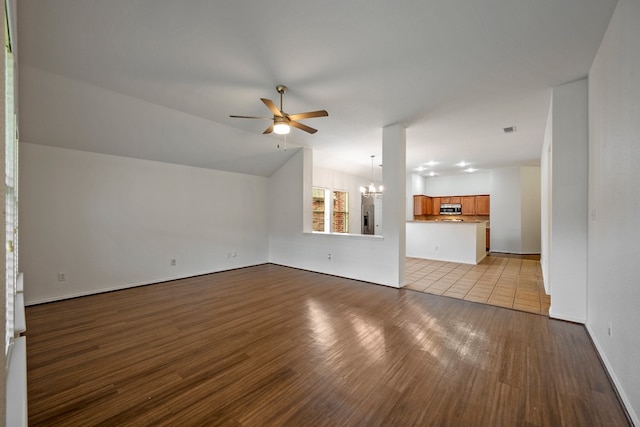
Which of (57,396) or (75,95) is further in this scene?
(75,95)

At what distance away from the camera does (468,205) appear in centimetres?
991

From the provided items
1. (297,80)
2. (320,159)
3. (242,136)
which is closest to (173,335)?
(297,80)

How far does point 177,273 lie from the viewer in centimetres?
532

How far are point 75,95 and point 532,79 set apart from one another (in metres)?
5.61

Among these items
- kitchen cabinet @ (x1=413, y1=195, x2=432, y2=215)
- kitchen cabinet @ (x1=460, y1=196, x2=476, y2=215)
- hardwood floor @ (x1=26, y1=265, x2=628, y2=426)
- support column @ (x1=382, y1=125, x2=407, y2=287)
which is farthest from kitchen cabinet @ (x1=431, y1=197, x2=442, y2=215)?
hardwood floor @ (x1=26, y1=265, x2=628, y2=426)

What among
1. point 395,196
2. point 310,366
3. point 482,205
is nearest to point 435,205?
point 482,205

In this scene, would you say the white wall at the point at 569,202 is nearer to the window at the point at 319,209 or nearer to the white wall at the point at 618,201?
the white wall at the point at 618,201

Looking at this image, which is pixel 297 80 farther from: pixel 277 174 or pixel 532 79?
pixel 277 174

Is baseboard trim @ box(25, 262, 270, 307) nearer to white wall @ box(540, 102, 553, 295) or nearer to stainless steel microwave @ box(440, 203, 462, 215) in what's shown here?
white wall @ box(540, 102, 553, 295)

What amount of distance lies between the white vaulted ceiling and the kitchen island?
2.75 m

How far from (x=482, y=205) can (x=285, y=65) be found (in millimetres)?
9228

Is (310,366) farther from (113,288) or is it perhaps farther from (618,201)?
(113,288)

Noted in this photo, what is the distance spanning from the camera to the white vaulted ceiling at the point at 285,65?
2189 mm

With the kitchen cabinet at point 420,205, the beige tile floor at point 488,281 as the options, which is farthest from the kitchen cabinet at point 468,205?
the beige tile floor at point 488,281
